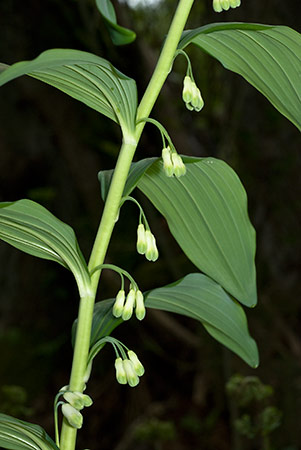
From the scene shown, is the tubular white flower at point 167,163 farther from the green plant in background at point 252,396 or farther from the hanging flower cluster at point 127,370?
the green plant in background at point 252,396

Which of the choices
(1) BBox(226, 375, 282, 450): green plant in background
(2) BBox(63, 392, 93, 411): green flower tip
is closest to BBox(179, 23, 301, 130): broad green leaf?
(2) BBox(63, 392, 93, 411): green flower tip

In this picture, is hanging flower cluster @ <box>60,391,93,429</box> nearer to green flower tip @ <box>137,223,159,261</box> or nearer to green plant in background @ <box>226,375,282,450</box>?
green flower tip @ <box>137,223,159,261</box>

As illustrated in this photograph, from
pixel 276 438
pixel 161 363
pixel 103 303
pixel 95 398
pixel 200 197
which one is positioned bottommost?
pixel 95 398

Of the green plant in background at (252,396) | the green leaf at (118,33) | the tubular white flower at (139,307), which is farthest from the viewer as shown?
the green plant in background at (252,396)

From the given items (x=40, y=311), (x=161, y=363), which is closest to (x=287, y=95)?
(x=161, y=363)

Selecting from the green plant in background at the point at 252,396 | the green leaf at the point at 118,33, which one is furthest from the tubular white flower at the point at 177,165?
the green plant in background at the point at 252,396

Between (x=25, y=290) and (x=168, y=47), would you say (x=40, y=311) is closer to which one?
(x=25, y=290)
